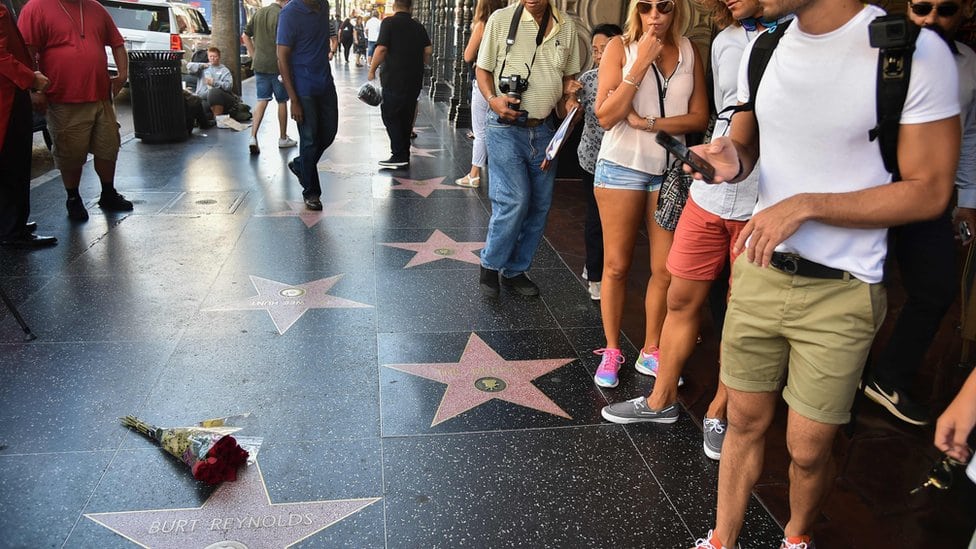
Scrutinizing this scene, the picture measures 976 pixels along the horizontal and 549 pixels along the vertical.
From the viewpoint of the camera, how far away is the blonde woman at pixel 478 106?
6898 millimetres

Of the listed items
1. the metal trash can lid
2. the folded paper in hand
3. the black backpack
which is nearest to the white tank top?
the folded paper in hand

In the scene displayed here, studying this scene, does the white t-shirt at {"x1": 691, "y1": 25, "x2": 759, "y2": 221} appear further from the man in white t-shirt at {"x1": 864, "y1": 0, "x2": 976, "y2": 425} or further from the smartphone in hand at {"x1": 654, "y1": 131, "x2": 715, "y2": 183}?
the man in white t-shirt at {"x1": 864, "y1": 0, "x2": 976, "y2": 425}

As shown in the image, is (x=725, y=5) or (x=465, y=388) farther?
(x=465, y=388)

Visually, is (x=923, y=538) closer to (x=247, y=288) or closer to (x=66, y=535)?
(x=66, y=535)

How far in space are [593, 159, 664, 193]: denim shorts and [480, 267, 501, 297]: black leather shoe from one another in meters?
1.63

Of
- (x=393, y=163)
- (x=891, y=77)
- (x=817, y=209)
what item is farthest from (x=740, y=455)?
(x=393, y=163)

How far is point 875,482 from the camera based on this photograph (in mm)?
3092

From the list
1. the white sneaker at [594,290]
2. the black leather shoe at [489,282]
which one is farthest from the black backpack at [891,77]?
the black leather shoe at [489,282]

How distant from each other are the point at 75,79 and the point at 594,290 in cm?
449

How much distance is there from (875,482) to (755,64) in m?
1.89

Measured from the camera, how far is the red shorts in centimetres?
295

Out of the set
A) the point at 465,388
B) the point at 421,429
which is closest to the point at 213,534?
the point at 421,429

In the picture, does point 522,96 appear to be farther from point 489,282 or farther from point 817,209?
point 817,209

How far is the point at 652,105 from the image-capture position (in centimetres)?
346
